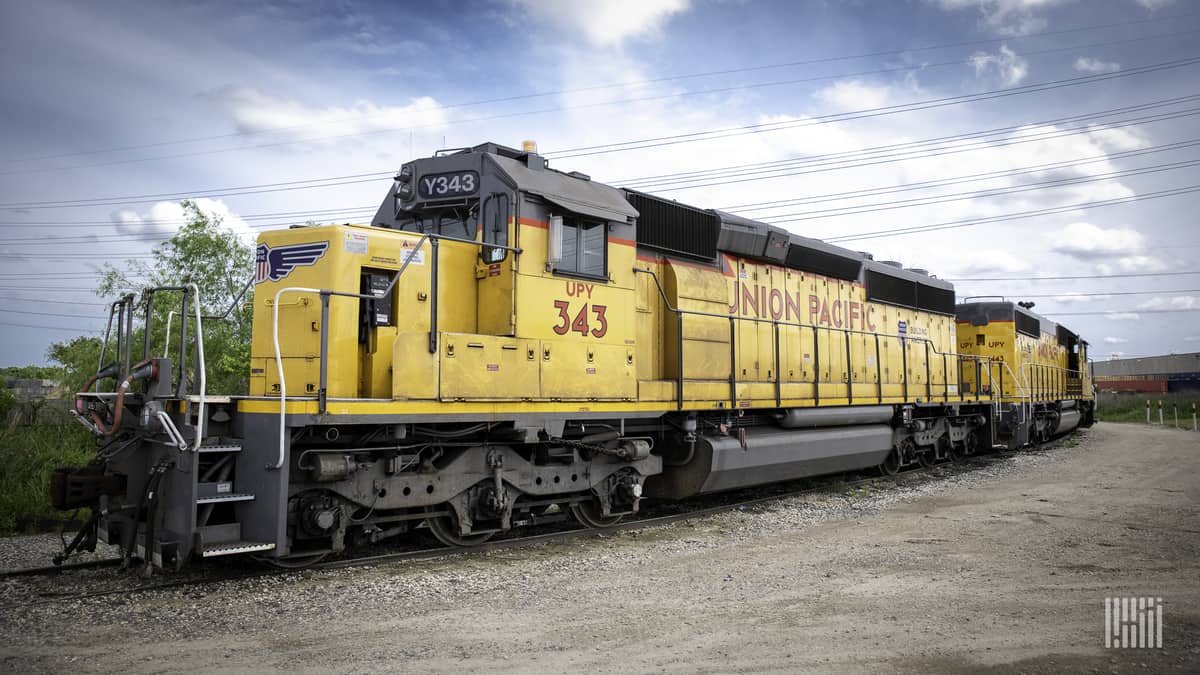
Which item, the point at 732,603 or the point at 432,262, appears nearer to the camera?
the point at 732,603

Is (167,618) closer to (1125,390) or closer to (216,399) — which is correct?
(216,399)

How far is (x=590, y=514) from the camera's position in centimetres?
833

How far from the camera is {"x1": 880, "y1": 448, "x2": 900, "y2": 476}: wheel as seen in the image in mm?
13425

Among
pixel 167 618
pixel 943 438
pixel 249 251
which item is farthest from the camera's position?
pixel 249 251

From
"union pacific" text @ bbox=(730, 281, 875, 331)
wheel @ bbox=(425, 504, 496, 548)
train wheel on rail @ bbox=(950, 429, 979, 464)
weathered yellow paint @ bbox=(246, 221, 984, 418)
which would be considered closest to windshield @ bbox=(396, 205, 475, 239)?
weathered yellow paint @ bbox=(246, 221, 984, 418)

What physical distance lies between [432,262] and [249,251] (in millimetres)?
14902

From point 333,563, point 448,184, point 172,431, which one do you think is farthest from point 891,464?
point 172,431

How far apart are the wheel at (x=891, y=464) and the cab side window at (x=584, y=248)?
26.5ft

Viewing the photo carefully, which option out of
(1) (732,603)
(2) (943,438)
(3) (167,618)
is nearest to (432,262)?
(3) (167,618)

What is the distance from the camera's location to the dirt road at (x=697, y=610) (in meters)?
4.20

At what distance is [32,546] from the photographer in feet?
24.4

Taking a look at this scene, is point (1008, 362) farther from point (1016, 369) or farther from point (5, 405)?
point (5, 405)

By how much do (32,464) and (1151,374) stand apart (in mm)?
88272

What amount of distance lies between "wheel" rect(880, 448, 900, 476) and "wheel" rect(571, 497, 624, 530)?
274 inches
